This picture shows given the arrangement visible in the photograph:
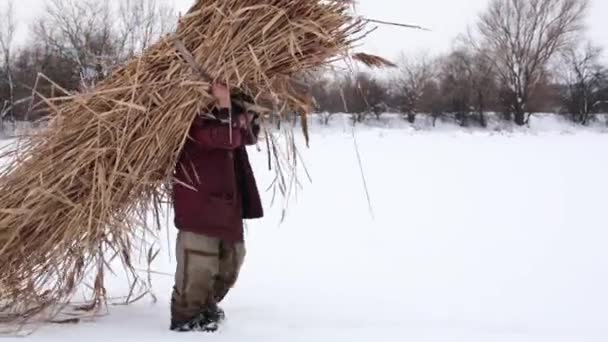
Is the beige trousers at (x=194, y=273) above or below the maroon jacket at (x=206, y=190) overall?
below

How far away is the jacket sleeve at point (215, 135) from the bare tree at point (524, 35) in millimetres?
35355

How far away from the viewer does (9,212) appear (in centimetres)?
235

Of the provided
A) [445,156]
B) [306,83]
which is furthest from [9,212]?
[445,156]

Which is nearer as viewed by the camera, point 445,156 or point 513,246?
point 513,246

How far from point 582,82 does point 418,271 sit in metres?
32.3

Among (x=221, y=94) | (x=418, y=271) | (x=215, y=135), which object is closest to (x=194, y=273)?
(x=215, y=135)

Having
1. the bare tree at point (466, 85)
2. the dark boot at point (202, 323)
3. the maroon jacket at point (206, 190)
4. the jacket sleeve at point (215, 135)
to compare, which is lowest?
the dark boot at point (202, 323)

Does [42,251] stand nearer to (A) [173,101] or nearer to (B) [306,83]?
(A) [173,101]

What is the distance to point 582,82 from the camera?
3269cm

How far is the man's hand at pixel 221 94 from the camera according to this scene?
227cm

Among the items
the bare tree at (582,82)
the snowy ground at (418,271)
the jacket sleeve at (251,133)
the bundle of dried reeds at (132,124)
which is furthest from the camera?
the bare tree at (582,82)

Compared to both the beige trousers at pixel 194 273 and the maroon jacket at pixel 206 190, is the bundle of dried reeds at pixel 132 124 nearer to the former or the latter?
the maroon jacket at pixel 206 190

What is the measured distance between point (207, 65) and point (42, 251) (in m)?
0.94

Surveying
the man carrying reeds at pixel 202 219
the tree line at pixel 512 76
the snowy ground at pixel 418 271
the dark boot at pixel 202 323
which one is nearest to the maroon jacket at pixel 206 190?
the man carrying reeds at pixel 202 219
